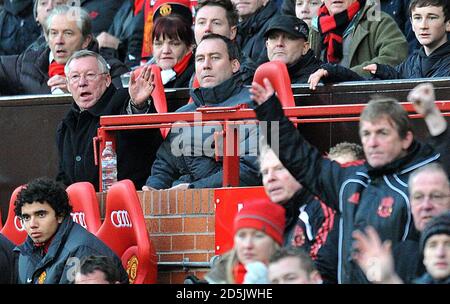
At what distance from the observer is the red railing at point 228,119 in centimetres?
883

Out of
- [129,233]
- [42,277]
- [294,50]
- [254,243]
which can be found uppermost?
[294,50]

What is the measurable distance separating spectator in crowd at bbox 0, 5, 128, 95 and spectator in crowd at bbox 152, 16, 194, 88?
51cm

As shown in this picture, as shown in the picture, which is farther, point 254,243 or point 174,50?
point 174,50

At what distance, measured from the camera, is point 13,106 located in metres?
11.3

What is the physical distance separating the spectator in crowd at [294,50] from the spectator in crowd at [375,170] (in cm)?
229

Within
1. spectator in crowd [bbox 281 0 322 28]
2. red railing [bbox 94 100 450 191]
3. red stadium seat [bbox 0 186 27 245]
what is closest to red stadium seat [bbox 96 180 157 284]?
red railing [bbox 94 100 450 191]

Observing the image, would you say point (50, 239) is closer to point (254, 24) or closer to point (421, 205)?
point (421, 205)

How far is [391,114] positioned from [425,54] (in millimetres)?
2236

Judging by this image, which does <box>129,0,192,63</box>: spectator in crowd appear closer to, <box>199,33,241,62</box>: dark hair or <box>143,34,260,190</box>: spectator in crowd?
<box>199,33,241,62</box>: dark hair

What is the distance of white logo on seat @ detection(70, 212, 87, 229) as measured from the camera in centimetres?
977

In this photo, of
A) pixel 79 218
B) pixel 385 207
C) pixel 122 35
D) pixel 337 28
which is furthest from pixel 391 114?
pixel 122 35

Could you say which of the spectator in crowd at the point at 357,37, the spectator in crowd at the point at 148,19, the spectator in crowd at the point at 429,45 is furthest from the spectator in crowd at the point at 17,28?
the spectator in crowd at the point at 429,45

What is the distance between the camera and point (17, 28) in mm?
13406

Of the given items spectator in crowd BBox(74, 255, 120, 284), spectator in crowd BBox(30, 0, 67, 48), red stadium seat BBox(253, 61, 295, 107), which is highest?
spectator in crowd BBox(30, 0, 67, 48)
